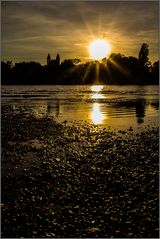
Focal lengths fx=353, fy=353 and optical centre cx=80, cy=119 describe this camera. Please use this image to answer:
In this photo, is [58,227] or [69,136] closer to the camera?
[58,227]

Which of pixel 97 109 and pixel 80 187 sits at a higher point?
pixel 97 109

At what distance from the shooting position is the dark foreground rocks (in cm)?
1190

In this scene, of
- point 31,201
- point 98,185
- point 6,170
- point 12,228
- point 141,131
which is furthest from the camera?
point 141,131

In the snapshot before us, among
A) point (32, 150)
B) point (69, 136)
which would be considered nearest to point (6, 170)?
point (32, 150)

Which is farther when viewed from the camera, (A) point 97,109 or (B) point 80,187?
(A) point 97,109

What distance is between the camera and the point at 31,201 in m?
14.0

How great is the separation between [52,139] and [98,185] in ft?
37.6

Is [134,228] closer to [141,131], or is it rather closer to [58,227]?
[58,227]

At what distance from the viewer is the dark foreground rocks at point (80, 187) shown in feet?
39.0

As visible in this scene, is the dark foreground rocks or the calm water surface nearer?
the dark foreground rocks

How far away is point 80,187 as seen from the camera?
50.9ft

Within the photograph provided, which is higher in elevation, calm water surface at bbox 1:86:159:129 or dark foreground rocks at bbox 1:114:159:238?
calm water surface at bbox 1:86:159:129

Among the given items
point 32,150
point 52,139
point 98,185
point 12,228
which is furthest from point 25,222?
point 52,139

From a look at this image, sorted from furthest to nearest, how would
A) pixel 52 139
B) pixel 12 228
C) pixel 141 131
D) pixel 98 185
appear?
pixel 141 131 → pixel 52 139 → pixel 98 185 → pixel 12 228
